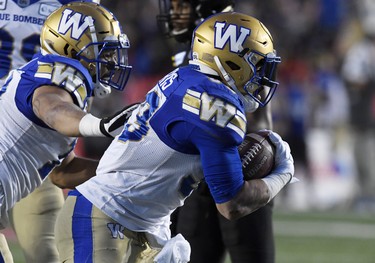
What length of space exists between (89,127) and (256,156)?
64 cm

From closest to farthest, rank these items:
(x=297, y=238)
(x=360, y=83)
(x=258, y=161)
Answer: (x=258, y=161), (x=297, y=238), (x=360, y=83)

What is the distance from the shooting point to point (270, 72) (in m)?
3.56

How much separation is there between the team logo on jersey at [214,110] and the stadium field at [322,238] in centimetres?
372

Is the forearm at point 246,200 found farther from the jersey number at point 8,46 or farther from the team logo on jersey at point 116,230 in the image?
the jersey number at point 8,46

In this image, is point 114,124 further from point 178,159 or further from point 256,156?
point 256,156

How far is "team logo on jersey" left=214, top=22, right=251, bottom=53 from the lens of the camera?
135 inches

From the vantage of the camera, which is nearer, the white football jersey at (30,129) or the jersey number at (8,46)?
the white football jersey at (30,129)

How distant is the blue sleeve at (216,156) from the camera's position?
10.6 feet

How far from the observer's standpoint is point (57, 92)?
3.53 m

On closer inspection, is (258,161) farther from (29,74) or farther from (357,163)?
(357,163)

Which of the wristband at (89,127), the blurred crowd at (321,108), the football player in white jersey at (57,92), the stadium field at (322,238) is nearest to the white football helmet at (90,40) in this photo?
the football player in white jersey at (57,92)

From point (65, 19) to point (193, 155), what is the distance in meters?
0.83

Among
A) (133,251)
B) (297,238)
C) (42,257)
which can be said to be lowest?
(297,238)

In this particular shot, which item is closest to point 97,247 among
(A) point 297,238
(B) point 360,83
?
(A) point 297,238
